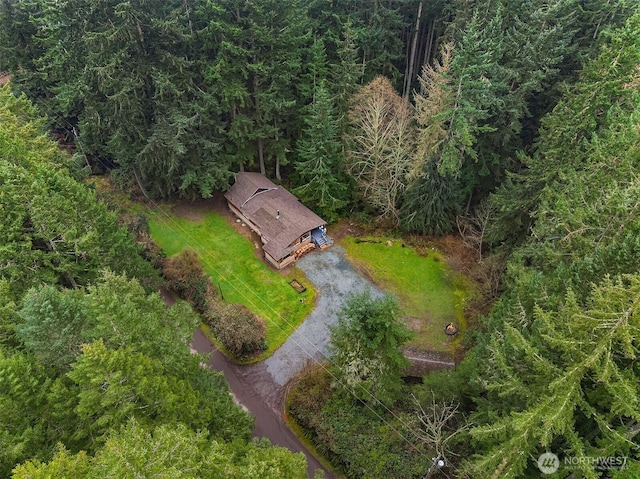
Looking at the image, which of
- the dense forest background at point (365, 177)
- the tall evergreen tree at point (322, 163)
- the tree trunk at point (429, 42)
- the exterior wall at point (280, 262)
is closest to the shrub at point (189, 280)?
the dense forest background at point (365, 177)

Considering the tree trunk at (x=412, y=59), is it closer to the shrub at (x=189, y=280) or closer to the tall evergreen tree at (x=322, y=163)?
the tall evergreen tree at (x=322, y=163)

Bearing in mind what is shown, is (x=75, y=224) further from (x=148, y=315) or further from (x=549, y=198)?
(x=549, y=198)

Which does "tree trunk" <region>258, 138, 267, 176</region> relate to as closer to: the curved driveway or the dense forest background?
the dense forest background

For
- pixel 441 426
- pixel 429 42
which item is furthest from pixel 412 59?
pixel 441 426

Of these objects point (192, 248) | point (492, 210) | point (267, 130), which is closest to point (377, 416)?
point (492, 210)

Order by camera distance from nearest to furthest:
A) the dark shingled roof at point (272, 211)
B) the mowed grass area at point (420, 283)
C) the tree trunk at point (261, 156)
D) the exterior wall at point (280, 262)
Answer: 1. the mowed grass area at point (420, 283)
2. the dark shingled roof at point (272, 211)
3. the exterior wall at point (280, 262)
4. the tree trunk at point (261, 156)

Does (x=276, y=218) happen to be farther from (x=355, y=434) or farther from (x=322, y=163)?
(x=355, y=434)
